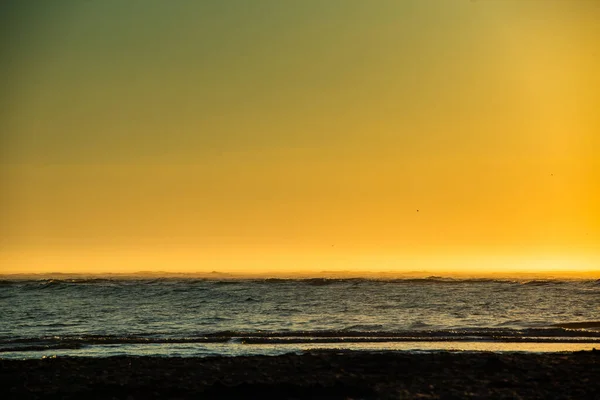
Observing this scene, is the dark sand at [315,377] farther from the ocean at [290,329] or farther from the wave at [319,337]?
the wave at [319,337]

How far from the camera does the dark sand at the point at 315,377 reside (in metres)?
17.0

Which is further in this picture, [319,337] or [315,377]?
[319,337]

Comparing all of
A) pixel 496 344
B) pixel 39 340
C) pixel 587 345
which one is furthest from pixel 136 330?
pixel 587 345

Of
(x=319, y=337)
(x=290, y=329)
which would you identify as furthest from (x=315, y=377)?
(x=290, y=329)

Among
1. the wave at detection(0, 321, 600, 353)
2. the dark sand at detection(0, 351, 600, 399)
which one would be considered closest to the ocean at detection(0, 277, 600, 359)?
the wave at detection(0, 321, 600, 353)

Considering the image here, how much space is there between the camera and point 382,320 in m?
40.4

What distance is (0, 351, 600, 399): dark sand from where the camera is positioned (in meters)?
17.0

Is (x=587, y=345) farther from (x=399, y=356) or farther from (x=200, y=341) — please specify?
(x=200, y=341)

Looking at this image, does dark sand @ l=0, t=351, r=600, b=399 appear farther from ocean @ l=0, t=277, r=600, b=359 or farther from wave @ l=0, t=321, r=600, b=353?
wave @ l=0, t=321, r=600, b=353

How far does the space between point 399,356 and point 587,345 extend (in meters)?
9.74

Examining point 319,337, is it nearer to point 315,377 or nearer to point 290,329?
point 290,329

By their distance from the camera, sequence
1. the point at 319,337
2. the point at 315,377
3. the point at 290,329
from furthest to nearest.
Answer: the point at 290,329, the point at 319,337, the point at 315,377

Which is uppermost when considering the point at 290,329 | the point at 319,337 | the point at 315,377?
the point at 290,329

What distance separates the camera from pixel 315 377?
61.4 ft
